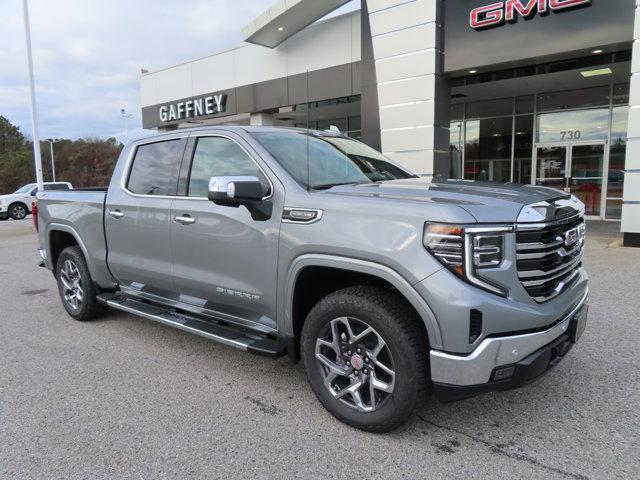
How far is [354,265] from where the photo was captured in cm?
294

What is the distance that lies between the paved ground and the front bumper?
46 centimetres

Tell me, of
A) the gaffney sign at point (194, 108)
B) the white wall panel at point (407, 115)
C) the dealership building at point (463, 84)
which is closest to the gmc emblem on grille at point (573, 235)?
the dealership building at point (463, 84)

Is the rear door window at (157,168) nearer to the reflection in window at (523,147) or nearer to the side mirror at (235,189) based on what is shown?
the side mirror at (235,189)

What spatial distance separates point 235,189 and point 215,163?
3.23 ft

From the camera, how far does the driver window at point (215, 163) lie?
148 inches

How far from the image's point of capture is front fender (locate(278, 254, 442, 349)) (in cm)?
267

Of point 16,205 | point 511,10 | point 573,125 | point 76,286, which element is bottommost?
point 16,205

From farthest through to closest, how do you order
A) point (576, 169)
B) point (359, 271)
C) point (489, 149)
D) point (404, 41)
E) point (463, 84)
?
point (489, 149), point (576, 169), point (463, 84), point (404, 41), point (359, 271)

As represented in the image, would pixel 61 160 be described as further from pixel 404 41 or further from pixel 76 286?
Answer: pixel 76 286

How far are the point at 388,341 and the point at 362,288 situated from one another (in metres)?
0.38

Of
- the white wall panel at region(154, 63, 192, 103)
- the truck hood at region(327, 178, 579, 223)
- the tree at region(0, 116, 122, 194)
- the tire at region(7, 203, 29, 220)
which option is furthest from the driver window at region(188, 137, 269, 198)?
the tree at region(0, 116, 122, 194)

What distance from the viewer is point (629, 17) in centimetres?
946

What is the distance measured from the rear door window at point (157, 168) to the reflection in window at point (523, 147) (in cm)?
1392

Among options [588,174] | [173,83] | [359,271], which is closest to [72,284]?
[359,271]
